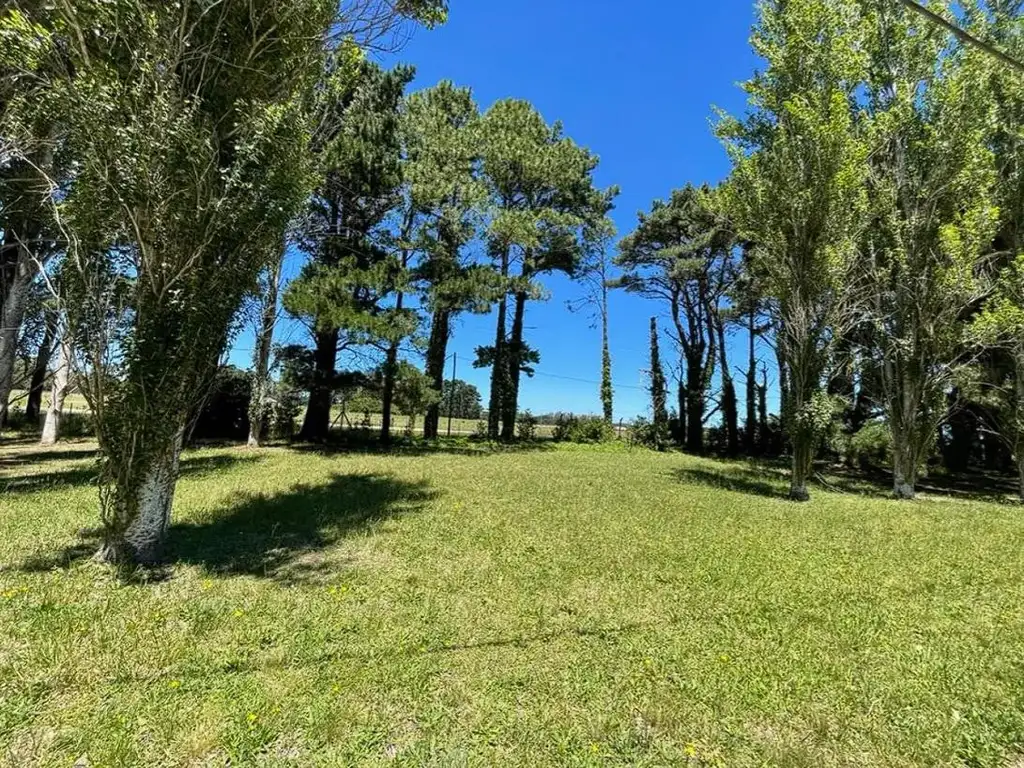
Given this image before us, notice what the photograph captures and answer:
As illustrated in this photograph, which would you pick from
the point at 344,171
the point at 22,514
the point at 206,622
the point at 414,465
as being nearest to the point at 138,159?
the point at 206,622

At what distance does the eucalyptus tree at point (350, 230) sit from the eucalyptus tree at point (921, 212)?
12806mm

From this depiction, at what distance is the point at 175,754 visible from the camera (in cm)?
233

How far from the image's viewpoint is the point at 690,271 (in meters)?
23.1

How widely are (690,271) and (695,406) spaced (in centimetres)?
697

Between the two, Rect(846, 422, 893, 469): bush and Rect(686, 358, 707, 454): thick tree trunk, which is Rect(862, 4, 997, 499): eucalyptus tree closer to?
Rect(846, 422, 893, 469): bush

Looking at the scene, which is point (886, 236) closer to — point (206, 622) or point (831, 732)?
point (831, 732)

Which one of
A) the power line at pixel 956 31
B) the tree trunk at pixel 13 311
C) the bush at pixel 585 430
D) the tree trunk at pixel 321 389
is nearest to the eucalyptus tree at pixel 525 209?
the bush at pixel 585 430

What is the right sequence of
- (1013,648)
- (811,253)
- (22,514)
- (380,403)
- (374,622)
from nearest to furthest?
(1013,648) → (374,622) → (22,514) → (811,253) → (380,403)

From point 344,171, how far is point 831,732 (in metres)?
16.2

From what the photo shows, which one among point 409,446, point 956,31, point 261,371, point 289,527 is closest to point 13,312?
point 261,371

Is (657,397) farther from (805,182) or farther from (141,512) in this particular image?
(141,512)

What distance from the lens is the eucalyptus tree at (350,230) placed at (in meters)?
14.1

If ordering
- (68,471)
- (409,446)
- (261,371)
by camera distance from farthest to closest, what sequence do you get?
(409,446) → (261,371) → (68,471)

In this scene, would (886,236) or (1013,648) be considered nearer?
(1013,648)
